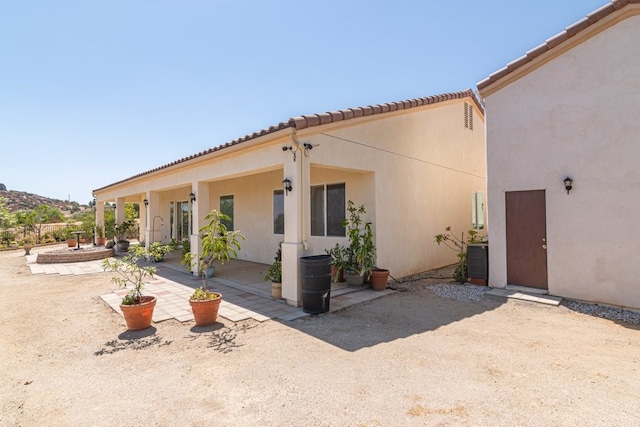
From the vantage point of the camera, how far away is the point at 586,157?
714 cm

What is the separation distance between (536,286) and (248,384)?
758cm

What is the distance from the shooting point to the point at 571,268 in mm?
7328

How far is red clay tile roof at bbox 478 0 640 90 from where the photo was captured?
6.80 metres

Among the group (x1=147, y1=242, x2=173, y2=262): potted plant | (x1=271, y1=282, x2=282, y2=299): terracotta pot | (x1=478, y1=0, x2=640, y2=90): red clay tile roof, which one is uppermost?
(x1=478, y1=0, x2=640, y2=90): red clay tile roof

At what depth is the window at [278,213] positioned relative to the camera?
11844 millimetres

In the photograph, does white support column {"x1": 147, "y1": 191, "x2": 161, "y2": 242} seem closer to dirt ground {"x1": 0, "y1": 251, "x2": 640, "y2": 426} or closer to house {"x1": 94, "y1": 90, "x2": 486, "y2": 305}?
house {"x1": 94, "y1": 90, "x2": 486, "y2": 305}

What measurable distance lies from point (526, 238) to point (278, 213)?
800cm

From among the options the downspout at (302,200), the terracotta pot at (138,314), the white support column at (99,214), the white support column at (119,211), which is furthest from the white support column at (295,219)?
the white support column at (99,214)

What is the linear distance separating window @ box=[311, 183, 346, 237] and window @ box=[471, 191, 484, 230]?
7.22 meters

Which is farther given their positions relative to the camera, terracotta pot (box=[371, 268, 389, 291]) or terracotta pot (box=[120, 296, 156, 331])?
terracotta pot (box=[371, 268, 389, 291])

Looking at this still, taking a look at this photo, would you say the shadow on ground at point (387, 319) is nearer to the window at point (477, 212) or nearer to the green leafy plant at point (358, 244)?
the green leafy plant at point (358, 244)

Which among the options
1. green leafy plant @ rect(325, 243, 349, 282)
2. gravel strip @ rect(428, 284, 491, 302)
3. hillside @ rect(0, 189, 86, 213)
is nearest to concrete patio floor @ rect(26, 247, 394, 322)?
green leafy plant @ rect(325, 243, 349, 282)

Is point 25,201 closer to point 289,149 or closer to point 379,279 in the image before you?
point 289,149

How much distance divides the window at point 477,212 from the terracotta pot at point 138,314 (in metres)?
12.6
